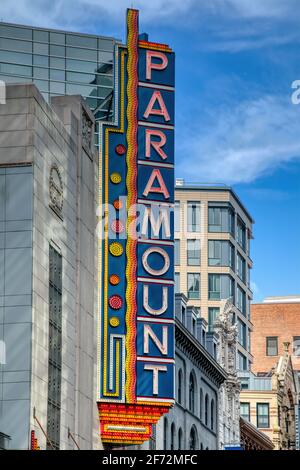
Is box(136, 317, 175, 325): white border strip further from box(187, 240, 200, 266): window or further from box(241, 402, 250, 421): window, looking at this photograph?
box(187, 240, 200, 266): window

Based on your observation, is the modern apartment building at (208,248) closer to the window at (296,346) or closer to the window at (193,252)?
the window at (193,252)

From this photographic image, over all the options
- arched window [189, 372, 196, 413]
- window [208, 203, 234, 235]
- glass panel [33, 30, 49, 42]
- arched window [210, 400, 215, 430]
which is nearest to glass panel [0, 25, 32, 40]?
glass panel [33, 30, 49, 42]

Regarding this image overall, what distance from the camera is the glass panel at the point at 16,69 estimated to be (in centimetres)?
8288

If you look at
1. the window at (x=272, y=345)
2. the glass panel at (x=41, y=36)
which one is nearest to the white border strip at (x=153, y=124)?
the glass panel at (x=41, y=36)

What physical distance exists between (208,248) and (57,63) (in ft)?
208

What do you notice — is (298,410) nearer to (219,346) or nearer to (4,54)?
(219,346)

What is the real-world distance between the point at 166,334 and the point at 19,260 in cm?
1454

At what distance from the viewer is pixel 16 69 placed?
83.4 metres

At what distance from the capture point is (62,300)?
193 ft

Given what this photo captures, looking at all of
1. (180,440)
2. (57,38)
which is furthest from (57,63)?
(180,440)

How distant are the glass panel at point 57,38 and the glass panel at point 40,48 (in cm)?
65

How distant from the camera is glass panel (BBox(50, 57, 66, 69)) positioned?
8381cm

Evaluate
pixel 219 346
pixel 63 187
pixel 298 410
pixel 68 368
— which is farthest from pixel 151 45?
pixel 298 410
